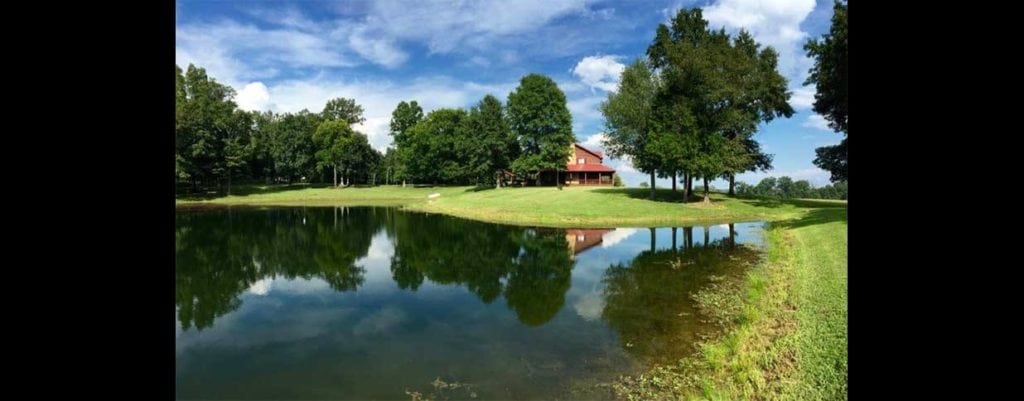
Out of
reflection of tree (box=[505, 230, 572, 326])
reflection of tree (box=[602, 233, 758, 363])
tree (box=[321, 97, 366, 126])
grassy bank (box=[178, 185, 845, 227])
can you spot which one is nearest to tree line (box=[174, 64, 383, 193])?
tree (box=[321, 97, 366, 126])

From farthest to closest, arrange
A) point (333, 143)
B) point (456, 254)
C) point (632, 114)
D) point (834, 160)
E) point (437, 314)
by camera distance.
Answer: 1. point (333, 143)
2. point (632, 114)
3. point (834, 160)
4. point (456, 254)
5. point (437, 314)

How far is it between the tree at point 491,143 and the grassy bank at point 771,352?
47088mm

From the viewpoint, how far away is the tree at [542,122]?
53438mm

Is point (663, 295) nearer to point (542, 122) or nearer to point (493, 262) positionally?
point (493, 262)

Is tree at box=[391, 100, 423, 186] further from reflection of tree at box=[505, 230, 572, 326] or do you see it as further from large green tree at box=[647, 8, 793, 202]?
reflection of tree at box=[505, 230, 572, 326]

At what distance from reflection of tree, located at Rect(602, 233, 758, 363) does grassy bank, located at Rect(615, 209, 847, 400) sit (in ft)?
1.67

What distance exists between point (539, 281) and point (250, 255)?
1230cm

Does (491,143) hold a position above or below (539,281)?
above

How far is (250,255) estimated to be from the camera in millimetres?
19531

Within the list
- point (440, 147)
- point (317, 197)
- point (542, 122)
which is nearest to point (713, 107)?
point (542, 122)
